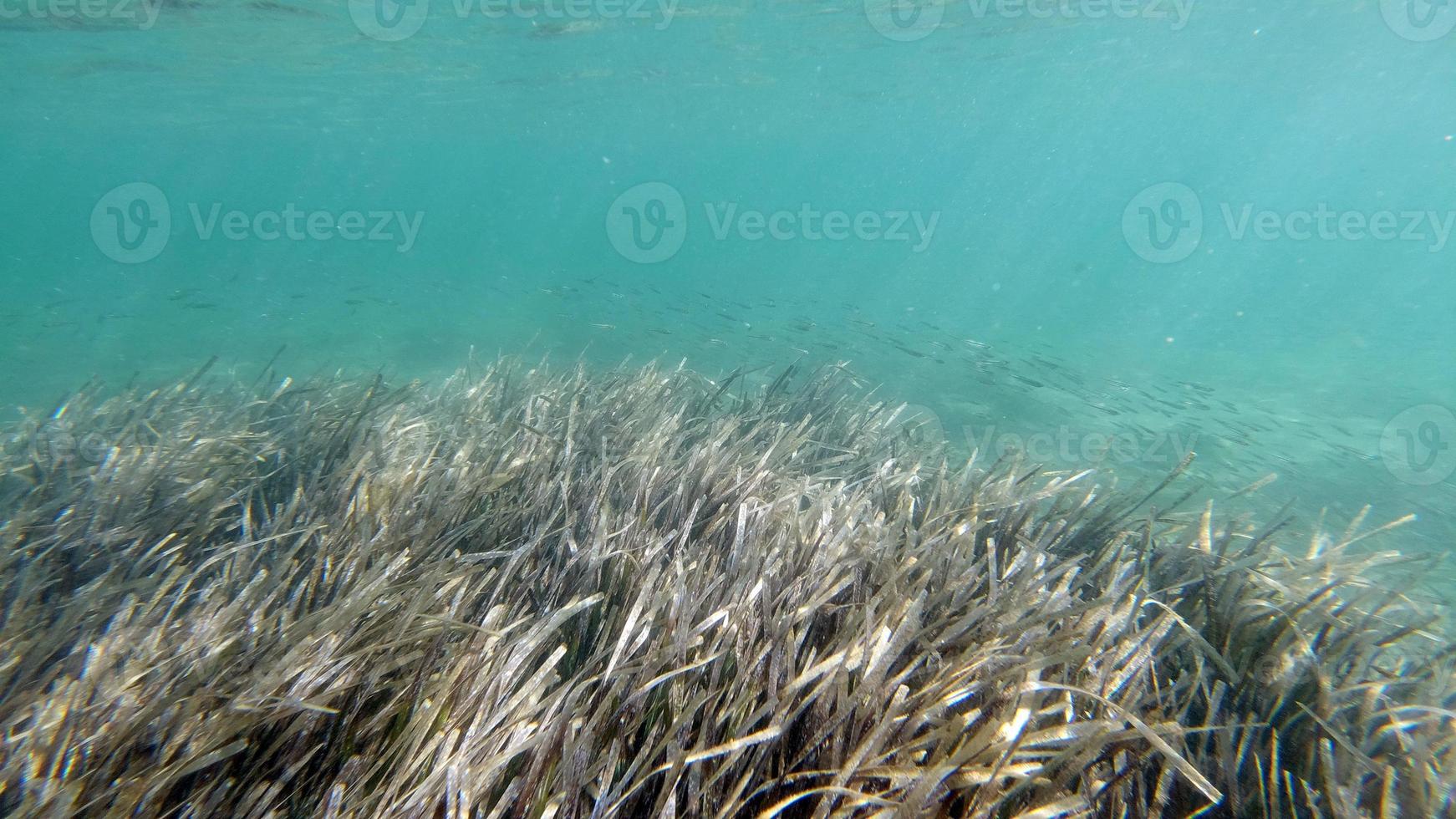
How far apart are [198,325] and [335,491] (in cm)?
2084

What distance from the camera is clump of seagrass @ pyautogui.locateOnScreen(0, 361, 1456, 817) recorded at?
1659 mm

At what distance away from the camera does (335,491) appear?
3.63 meters

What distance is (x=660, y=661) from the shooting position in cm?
200

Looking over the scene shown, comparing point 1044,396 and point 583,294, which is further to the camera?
point 583,294

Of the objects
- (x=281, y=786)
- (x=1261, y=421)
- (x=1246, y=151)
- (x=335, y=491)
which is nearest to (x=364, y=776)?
(x=281, y=786)

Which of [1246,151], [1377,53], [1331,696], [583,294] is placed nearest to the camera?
[1331,696]

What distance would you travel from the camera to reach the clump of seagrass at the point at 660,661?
1659 millimetres

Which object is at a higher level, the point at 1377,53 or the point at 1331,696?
the point at 1377,53

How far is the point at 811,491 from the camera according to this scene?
3.88 metres

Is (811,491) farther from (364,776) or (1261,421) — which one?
(1261,421)

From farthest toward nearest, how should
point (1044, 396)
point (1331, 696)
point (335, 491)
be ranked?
1. point (1044, 396)
2. point (335, 491)
3. point (1331, 696)

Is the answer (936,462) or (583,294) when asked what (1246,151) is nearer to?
(583,294)

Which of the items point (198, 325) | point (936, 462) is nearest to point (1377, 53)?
point (936, 462)

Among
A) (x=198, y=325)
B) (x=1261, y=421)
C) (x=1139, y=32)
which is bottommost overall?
(x=198, y=325)
